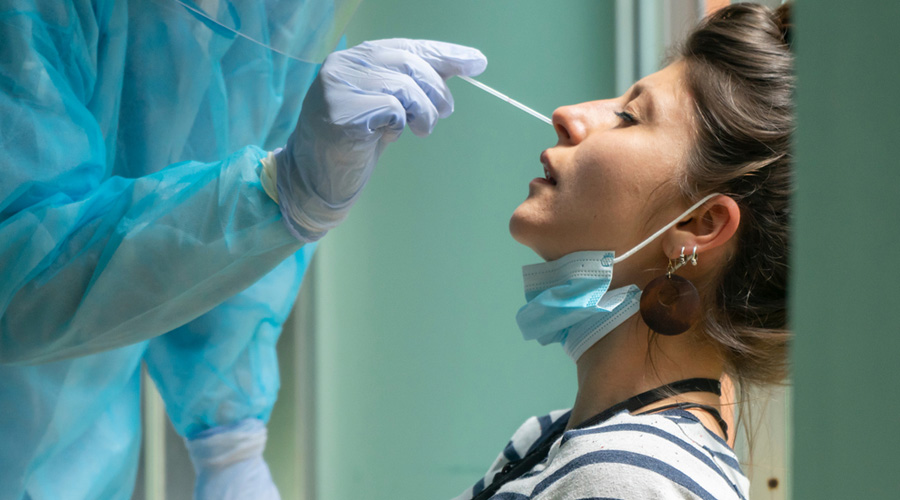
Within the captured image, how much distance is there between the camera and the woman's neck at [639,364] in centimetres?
101

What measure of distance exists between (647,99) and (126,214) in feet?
2.37

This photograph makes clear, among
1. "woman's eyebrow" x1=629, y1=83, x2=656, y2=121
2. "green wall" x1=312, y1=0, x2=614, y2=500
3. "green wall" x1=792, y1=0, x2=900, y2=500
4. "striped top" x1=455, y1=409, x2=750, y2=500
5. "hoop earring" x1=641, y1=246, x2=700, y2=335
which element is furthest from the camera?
"green wall" x1=312, y1=0, x2=614, y2=500

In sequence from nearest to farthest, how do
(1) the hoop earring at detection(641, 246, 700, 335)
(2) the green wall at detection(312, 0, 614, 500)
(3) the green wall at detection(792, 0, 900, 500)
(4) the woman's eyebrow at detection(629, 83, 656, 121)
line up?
(3) the green wall at detection(792, 0, 900, 500), (1) the hoop earring at detection(641, 246, 700, 335), (4) the woman's eyebrow at detection(629, 83, 656, 121), (2) the green wall at detection(312, 0, 614, 500)

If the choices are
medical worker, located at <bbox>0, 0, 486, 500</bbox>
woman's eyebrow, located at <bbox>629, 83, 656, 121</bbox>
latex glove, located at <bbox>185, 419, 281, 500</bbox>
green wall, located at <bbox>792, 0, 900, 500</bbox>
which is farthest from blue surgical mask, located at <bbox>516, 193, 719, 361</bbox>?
green wall, located at <bbox>792, 0, 900, 500</bbox>

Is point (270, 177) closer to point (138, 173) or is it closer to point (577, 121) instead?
point (138, 173)

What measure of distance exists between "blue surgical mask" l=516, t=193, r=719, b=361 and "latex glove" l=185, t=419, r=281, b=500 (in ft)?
1.73

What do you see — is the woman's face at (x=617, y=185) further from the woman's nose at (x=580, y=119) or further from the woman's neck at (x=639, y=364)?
the woman's neck at (x=639, y=364)

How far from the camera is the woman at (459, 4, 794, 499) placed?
3.16 ft

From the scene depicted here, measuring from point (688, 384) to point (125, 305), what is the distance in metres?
0.74

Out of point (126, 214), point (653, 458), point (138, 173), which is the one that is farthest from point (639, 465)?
point (138, 173)

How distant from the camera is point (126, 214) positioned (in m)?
0.85

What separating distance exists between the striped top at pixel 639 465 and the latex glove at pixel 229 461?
501 mm

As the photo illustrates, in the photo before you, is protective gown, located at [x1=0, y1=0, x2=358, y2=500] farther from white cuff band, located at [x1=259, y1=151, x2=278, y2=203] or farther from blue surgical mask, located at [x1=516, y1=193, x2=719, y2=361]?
blue surgical mask, located at [x1=516, y1=193, x2=719, y2=361]

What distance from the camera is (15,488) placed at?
3.12ft
